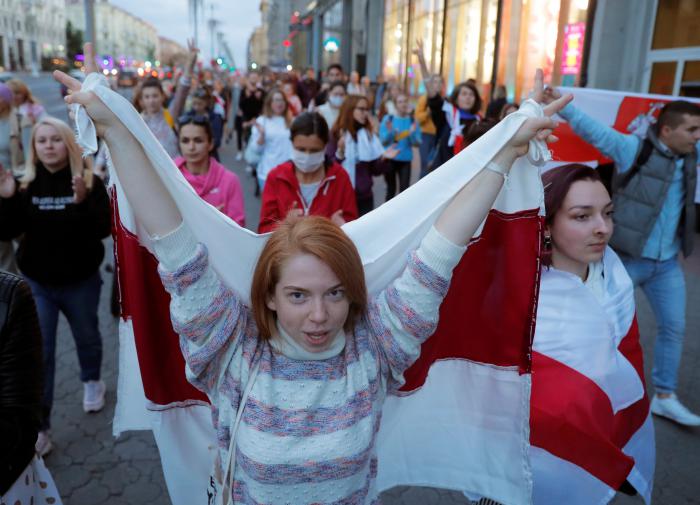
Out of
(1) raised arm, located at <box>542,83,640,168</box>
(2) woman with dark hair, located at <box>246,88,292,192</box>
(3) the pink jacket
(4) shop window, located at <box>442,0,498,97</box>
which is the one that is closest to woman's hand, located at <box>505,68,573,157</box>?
(1) raised arm, located at <box>542,83,640,168</box>

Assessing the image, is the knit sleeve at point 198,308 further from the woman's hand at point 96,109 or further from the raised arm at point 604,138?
the raised arm at point 604,138

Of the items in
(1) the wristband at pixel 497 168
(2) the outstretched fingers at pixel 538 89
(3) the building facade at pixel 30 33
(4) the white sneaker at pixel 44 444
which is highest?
(3) the building facade at pixel 30 33

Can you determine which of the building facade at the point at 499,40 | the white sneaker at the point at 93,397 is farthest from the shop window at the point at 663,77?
the white sneaker at the point at 93,397

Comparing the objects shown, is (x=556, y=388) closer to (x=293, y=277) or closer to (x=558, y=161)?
(x=293, y=277)

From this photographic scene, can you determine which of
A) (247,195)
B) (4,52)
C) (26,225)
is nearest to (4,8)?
(4,52)

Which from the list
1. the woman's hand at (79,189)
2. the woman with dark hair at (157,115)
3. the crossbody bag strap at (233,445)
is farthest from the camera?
the woman with dark hair at (157,115)

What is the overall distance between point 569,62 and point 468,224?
10530 millimetres

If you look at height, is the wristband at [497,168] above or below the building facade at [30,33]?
below

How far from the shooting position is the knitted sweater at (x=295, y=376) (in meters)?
1.57

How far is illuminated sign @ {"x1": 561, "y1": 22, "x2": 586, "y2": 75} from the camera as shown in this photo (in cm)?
1045

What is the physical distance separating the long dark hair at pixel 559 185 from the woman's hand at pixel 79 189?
2578mm

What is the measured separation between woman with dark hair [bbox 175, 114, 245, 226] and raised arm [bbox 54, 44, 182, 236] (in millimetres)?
2373

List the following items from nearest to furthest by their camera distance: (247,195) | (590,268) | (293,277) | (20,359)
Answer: (293,277)
(20,359)
(590,268)
(247,195)

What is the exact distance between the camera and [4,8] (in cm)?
9131
